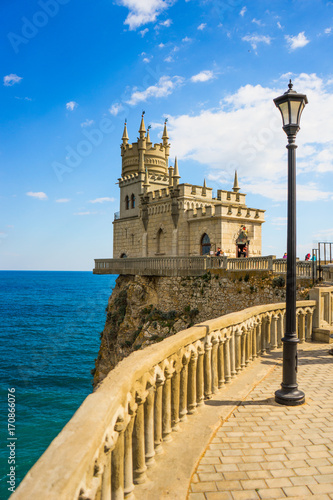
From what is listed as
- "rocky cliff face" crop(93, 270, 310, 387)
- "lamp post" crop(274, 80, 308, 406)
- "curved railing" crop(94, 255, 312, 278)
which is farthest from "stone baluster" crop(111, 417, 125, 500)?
"curved railing" crop(94, 255, 312, 278)

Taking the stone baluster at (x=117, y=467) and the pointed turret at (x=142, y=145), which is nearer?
the stone baluster at (x=117, y=467)

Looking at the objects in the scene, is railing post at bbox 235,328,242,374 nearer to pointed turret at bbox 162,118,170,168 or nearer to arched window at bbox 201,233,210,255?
arched window at bbox 201,233,210,255

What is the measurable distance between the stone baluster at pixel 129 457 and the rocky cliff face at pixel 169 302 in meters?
13.6

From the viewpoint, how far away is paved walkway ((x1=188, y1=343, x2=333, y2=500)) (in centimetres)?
320

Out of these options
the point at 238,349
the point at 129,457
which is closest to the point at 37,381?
the point at 238,349

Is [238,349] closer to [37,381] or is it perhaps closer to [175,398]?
[175,398]

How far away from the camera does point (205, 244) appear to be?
23.5 metres

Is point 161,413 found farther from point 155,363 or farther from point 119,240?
point 119,240

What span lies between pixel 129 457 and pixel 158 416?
729mm

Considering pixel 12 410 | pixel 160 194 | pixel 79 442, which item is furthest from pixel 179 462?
pixel 160 194

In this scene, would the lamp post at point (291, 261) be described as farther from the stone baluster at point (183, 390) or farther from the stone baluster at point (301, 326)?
the stone baluster at point (301, 326)

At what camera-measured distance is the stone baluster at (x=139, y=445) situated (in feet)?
10.2

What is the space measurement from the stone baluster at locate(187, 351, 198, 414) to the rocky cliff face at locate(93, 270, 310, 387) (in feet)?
38.8

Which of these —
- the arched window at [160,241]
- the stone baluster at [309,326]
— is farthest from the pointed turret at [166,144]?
the stone baluster at [309,326]
